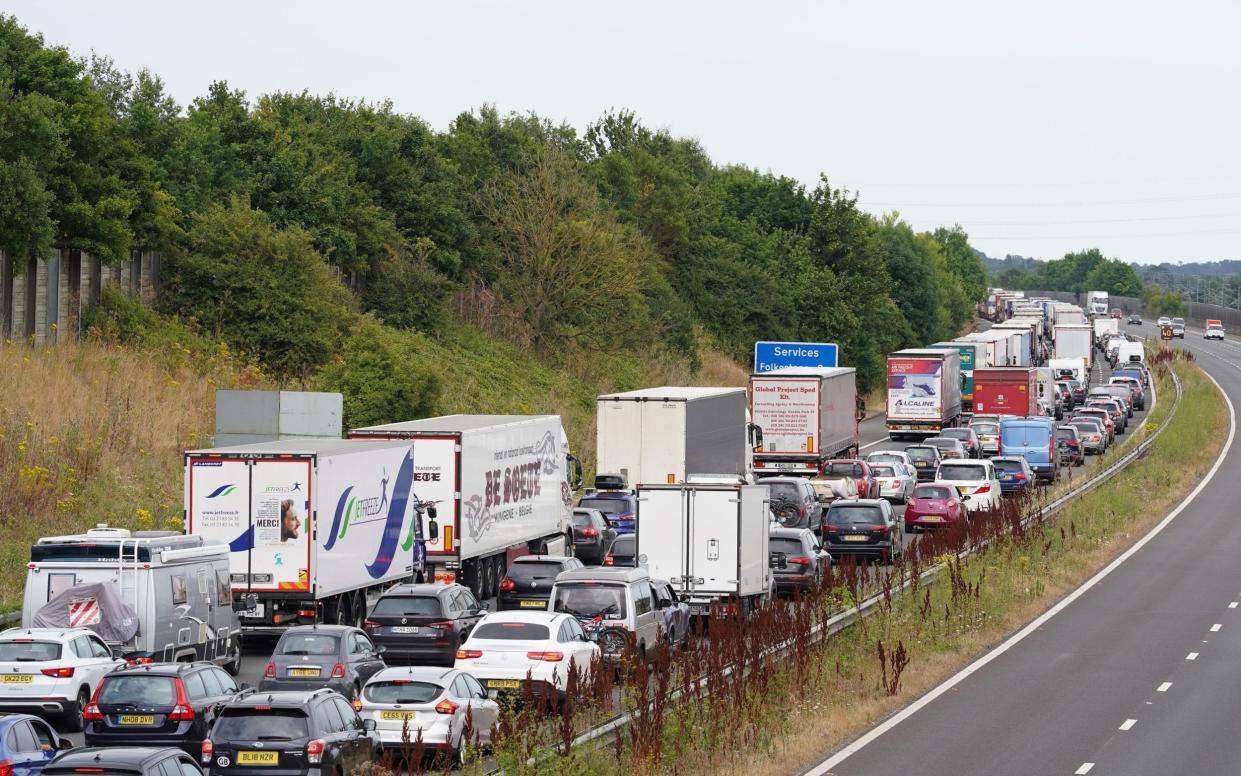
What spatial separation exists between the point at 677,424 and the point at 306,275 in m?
18.4

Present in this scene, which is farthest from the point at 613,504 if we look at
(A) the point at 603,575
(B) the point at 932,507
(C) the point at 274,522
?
(A) the point at 603,575

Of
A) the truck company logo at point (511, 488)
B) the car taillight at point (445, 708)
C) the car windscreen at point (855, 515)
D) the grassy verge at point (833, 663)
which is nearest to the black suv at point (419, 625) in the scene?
the grassy verge at point (833, 663)

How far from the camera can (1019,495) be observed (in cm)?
4666

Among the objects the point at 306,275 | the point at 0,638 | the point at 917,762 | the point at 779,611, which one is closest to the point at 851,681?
the point at 779,611

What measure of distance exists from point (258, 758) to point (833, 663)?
11.1 meters

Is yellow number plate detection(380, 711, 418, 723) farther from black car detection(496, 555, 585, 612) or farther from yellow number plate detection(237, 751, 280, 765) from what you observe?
black car detection(496, 555, 585, 612)

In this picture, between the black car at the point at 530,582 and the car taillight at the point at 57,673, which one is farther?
the black car at the point at 530,582

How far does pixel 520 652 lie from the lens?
2194cm

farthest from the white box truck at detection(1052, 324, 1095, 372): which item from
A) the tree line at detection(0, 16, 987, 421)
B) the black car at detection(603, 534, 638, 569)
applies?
the black car at detection(603, 534, 638, 569)

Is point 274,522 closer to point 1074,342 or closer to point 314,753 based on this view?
point 314,753

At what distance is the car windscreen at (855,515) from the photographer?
1569 inches

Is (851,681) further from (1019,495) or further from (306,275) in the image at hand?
(306,275)

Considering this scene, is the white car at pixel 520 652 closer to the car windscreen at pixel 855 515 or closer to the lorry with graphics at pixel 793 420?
the car windscreen at pixel 855 515

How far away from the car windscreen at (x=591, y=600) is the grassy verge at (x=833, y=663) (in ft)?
5.35
